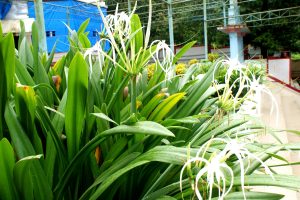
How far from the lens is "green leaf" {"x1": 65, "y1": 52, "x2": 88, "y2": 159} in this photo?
2.40ft

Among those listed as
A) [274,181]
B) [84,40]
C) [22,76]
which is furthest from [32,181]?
[84,40]

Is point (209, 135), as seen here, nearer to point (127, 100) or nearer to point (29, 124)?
point (127, 100)

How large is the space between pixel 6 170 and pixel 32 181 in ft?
0.20

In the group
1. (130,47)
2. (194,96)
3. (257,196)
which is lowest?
(257,196)

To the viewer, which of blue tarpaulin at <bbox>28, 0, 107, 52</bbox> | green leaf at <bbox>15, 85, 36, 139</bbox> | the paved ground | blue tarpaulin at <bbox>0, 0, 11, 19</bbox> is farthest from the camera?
blue tarpaulin at <bbox>28, 0, 107, 52</bbox>

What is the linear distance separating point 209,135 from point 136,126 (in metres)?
0.27

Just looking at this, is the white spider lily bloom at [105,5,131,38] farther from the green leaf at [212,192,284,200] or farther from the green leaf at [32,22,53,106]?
the green leaf at [212,192,284,200]

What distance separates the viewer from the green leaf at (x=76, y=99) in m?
0.73

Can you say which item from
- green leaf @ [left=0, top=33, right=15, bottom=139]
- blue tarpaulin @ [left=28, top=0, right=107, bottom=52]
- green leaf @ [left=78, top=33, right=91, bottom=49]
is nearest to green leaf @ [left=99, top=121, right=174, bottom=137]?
green leaf @ [left=0, top=33, right=15, bottom=139]

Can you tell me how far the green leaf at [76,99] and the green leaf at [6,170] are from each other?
0.13 m

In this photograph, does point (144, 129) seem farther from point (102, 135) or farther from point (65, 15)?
point (65, 15)

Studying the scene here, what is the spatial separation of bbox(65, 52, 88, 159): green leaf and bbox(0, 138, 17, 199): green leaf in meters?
0.13

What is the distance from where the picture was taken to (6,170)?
0.65 metres

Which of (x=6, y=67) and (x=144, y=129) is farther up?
(x=6, y=67)
